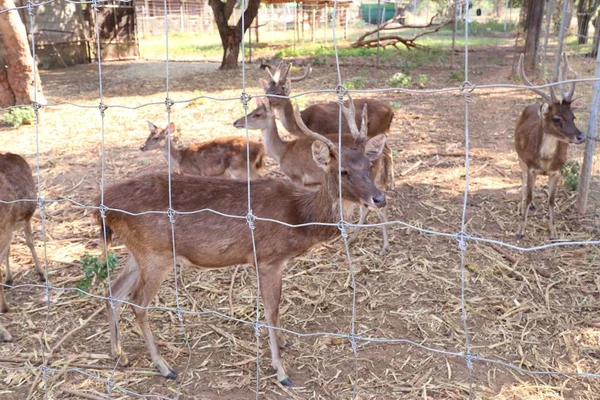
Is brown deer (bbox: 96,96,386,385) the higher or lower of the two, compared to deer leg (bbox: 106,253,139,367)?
higher

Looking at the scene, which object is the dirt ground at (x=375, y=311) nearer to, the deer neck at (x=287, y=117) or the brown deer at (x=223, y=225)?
the brown deer at (x=223, y=225)

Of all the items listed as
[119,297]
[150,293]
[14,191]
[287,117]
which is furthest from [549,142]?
[14,191]

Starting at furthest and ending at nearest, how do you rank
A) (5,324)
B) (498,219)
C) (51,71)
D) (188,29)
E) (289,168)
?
(188,29), (51,71), (289,168), (498,219), (5,324)

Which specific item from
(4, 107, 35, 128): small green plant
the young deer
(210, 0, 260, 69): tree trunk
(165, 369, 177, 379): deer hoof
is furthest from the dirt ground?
(210, 0, 260, 69): tree trunk

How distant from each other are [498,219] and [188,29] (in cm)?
3077

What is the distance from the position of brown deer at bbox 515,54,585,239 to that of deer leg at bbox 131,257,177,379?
365 centimetres

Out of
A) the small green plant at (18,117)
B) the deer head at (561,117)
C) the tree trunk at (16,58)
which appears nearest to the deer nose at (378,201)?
the deer head at (561,117)

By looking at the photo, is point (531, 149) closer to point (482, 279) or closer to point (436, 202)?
point (436, 202)

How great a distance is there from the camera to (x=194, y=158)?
22.6 feet

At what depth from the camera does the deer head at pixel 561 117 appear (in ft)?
18.1

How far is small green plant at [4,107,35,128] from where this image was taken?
9.48m

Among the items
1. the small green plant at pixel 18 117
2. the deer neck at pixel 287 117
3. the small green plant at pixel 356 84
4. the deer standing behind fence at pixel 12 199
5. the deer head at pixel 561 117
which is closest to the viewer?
the deer standing behind fence at pixel 12 199

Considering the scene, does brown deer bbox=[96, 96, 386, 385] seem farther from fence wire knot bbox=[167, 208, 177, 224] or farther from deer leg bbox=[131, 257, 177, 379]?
fence wire knot bbox=[167, 208, 177, 224]

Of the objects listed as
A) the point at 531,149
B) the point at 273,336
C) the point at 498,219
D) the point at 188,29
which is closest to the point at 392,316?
the point at 273,336
